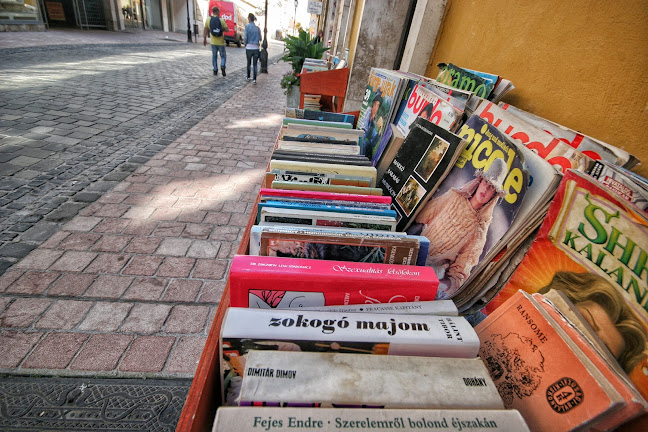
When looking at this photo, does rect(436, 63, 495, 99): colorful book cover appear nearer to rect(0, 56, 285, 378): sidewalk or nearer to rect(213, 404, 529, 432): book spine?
rect(213, 404, 529, 432): book spine

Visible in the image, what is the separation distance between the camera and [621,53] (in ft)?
3.06

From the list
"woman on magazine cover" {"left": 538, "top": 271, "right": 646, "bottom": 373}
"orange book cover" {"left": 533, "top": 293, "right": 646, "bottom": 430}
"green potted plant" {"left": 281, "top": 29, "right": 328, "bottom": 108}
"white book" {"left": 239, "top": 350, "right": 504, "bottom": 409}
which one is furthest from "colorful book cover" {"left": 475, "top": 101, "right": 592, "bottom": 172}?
"green potted plant" {"left": 281, "top": 29, "right": 328, "bottom": 108}

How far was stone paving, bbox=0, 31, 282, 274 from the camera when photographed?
9.76 feet

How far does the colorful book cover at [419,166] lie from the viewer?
3.68ft

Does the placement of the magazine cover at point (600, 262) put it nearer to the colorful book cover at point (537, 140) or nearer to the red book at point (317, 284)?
the colorful book cover at point (537, 140)

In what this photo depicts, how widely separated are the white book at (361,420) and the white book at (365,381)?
0.07 feet

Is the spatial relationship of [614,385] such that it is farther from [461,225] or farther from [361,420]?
[461,225]

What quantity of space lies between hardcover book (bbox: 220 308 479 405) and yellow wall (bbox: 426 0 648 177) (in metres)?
0.71

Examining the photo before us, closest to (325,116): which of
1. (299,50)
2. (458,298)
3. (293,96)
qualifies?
(458,298)

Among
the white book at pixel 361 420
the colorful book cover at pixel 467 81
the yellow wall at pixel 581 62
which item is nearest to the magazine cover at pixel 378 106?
the colorful book cover at pixel 467 81

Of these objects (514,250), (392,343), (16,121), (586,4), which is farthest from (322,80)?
(16,121)

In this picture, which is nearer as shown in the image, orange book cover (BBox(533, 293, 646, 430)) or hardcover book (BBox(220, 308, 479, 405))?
orange book cover (BBox(533, 293, 646, 430))

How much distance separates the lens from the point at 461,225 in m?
1.04

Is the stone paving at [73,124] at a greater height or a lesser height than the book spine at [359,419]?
lesser
